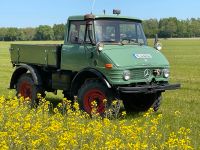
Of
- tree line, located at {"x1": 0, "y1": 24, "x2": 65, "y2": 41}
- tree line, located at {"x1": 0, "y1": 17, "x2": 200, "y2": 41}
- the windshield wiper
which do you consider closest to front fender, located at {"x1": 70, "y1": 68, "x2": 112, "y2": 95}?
the windshield wiper

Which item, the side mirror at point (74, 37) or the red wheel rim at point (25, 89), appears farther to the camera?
the red wheel rim at point (25, 89)

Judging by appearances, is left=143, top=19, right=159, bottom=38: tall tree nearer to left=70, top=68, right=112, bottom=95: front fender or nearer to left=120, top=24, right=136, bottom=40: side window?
left=120, top=24, right=136, bottom=40: side window

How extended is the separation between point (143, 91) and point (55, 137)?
398 centimetres

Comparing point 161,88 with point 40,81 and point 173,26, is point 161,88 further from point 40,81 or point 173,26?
point 173,26

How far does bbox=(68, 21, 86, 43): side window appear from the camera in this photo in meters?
10.1

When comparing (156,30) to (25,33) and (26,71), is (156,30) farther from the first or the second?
(26,71)

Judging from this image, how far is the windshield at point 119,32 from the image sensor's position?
9781mm

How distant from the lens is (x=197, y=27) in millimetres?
175250

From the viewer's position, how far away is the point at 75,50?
A: 10047mm

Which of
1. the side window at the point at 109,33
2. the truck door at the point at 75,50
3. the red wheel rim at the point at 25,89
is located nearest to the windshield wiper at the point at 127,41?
the side window at the point at 109,33

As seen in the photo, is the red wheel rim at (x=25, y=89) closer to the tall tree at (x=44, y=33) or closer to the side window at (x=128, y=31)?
the side window at (x=128, y=31)

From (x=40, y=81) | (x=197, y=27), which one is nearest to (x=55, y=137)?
(x=40, y=81)

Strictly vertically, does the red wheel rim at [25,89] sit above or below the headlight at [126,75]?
below

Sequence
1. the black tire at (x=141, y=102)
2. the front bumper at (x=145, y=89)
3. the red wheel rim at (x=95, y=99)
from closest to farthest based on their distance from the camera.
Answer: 1. the front bumper at (x=145, y=89)
2. the red wheel rim at (x=95, y=99)
3. the black tire at (x=141, y=102)
